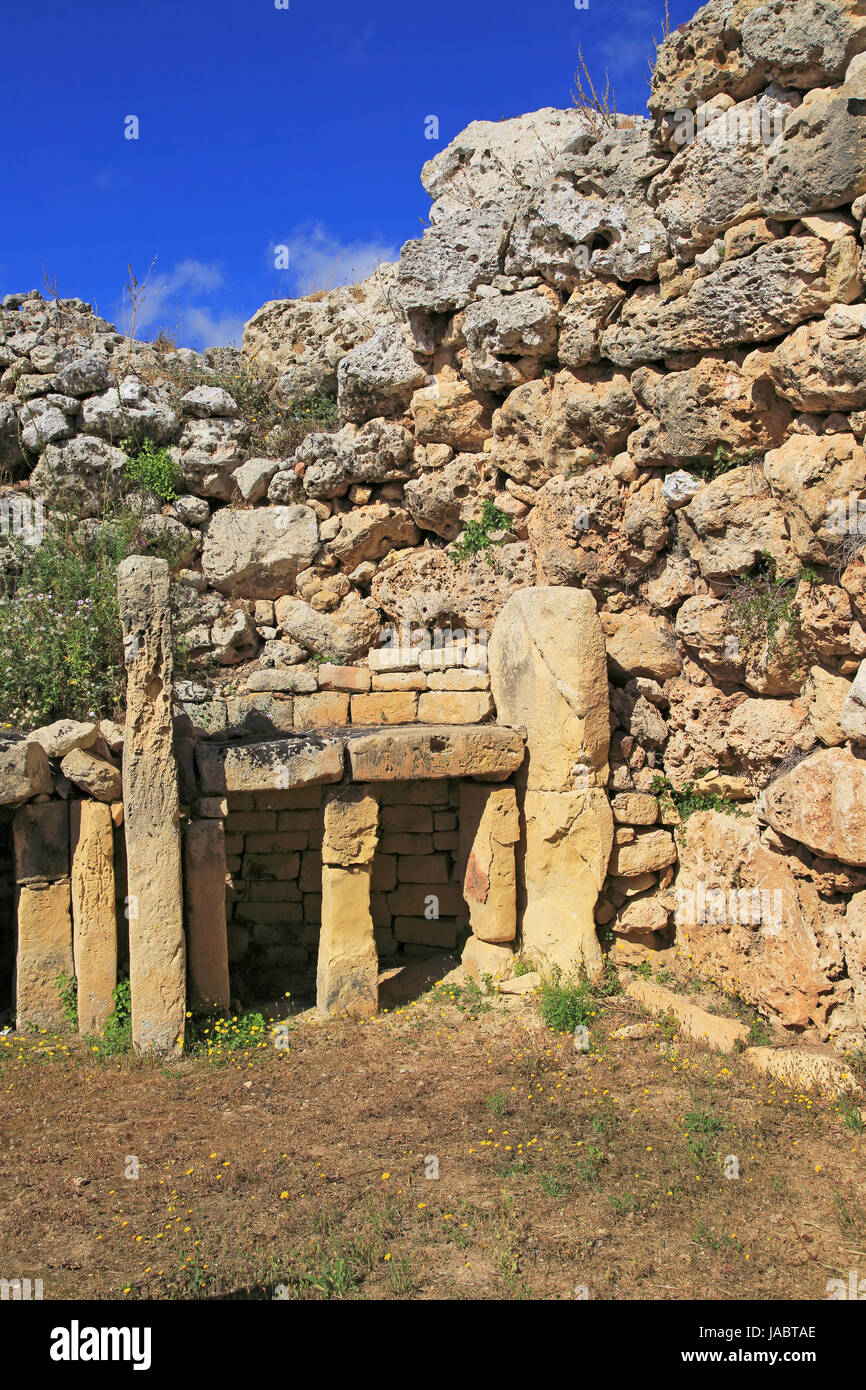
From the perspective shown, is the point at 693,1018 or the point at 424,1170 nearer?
the point at 424,1170

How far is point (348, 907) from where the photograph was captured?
26.3ft

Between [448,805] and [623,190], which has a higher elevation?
[623,190]

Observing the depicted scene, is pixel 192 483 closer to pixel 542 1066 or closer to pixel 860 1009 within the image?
pixel 542 1066

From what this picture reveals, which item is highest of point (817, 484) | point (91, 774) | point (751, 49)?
point (751, 49)

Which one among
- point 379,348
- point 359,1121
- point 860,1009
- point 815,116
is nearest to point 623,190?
point 815,116

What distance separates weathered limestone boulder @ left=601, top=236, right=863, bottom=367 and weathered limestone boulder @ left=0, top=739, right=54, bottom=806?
5921mm

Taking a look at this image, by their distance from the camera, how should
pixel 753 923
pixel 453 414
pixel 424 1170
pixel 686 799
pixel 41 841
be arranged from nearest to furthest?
1. pixel 424 1170
2. pixel 41 841
3. pixel 753 923
4. pixel 686 799
5. pixel 453 414

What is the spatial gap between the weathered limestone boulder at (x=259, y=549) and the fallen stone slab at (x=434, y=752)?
385 centimetres

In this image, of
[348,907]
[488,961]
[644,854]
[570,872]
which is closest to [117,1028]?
[348,907]

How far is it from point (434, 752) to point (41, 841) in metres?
3.08

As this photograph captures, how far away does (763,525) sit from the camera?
772 centimetres

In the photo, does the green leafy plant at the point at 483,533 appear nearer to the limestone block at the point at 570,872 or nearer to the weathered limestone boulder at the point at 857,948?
the limestone block at the point at 570,872

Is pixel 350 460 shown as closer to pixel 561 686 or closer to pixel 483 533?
pixel 483 533

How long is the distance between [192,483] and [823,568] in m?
7.51
